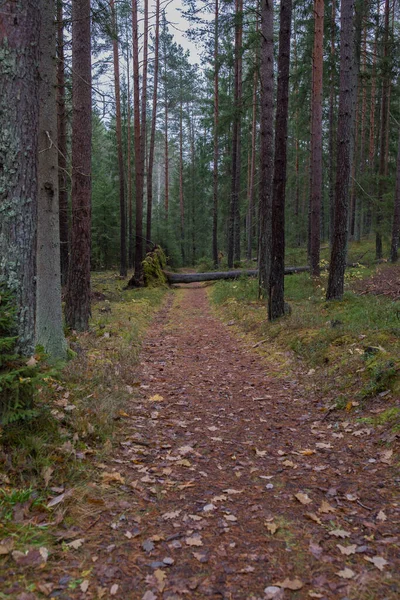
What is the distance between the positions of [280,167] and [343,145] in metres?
1.90

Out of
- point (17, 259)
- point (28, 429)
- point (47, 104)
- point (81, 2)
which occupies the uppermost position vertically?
point (81, 2)

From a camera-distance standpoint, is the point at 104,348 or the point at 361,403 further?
the point at 104,348

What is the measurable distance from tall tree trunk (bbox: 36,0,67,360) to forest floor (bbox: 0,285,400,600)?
1789 mm

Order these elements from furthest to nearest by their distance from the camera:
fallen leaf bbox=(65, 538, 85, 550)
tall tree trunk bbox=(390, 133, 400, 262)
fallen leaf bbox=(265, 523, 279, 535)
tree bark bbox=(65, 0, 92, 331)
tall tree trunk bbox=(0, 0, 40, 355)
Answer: tall tree trunk bbox=(390, 133, 400, 262), tree bark bbox=(65, 0, 92, 331), tall tree trunk bbox=(0, 0, 40, 355), fallen leaf bbox=(265, 523, 279, 535), fallen leaf bbox=(65, 538, 85, 550)

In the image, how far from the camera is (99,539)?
Result: 2664mm

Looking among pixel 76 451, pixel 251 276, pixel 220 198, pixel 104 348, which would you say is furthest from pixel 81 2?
pixel 220 198

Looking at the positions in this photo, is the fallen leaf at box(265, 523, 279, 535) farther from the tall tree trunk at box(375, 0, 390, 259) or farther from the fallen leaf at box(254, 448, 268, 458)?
the tall tree trunk at box(375, 0, 390, 259)

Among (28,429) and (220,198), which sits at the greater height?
(220,198)

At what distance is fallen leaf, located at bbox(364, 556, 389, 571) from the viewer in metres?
2.42

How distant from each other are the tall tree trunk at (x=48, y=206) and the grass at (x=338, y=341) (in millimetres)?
3836

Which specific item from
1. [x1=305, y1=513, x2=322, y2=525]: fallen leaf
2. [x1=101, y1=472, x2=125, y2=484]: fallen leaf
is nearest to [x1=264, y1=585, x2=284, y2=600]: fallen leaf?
[x1=305, y1=513, x2=322, y2=525]: fallen leaf

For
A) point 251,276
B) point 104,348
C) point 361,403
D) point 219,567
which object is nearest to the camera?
point 219,567

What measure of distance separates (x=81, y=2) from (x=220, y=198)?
25460mm

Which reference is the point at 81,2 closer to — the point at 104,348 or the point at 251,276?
the point at 104,348
